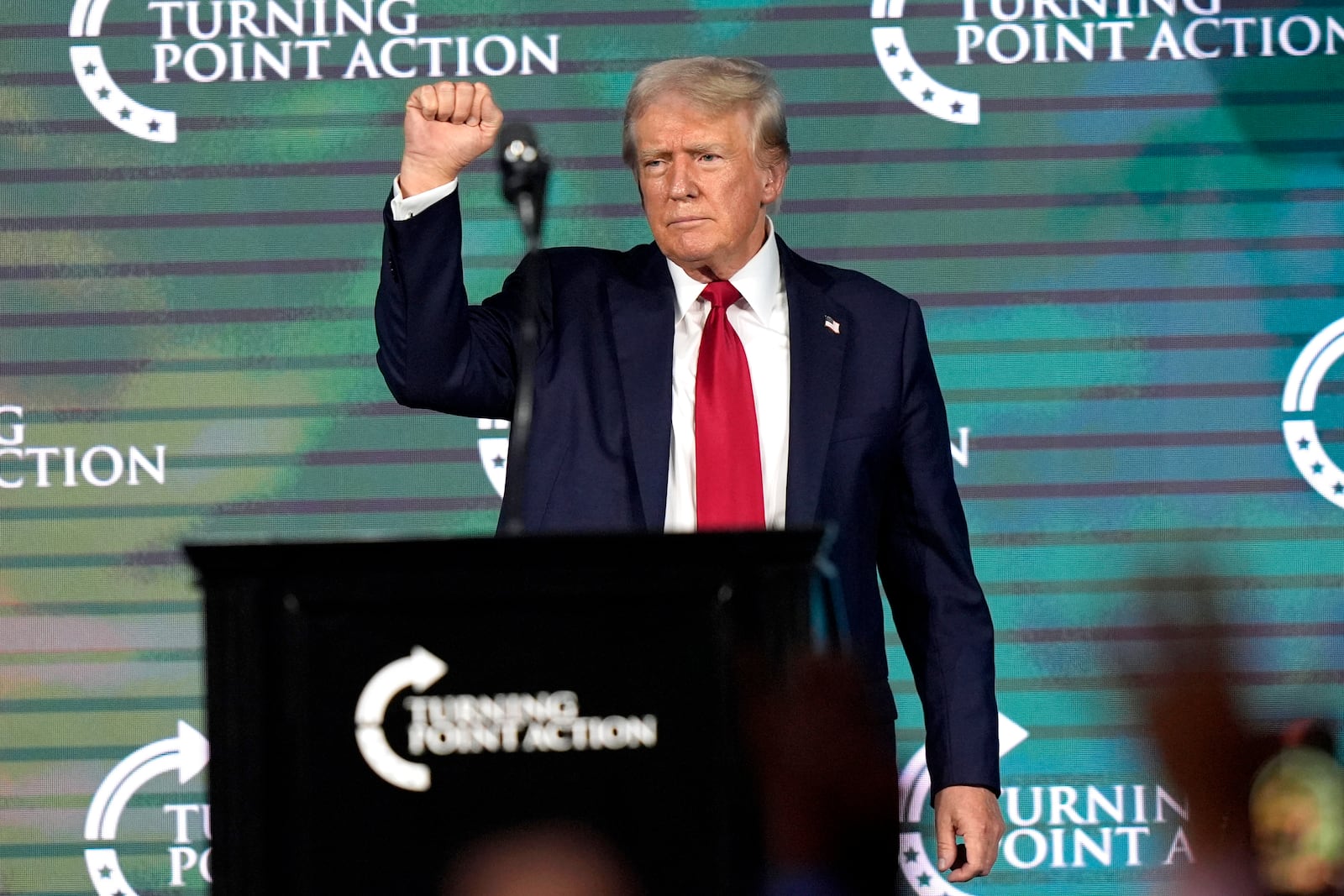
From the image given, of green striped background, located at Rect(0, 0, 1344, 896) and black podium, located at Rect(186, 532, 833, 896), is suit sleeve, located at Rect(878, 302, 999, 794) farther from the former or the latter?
green striped background, located at Rect(0, 0, 1344, 896)

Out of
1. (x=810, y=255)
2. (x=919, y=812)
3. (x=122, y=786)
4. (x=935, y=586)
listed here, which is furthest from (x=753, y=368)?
(x=122, y=786)

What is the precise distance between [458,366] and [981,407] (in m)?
1.79

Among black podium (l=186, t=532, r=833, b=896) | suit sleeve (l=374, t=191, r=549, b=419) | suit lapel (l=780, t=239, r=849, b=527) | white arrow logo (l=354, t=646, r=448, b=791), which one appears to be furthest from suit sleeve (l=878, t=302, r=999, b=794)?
white arrow logo (l=354, t=646, r=448, b=791)

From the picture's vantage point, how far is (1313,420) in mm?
3770

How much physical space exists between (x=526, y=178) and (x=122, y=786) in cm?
237

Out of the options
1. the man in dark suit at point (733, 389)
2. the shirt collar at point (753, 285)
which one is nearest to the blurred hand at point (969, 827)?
the man in dark suit at point (733, 389)

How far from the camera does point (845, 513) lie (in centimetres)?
240

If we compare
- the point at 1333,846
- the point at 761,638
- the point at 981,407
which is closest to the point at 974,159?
the point at 981,407

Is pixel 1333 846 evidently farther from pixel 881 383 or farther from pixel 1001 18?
pixel 1001 18

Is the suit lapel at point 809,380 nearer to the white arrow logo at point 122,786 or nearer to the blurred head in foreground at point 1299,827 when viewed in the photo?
the blurred head in foreground at point 1299,827

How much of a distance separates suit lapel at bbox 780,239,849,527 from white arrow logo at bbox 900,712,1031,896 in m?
1.51

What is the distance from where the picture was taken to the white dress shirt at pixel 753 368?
239cm

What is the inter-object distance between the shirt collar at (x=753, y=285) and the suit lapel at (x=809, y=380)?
27mm

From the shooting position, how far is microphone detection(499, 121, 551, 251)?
6.24 feet
